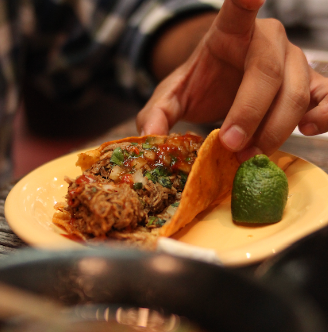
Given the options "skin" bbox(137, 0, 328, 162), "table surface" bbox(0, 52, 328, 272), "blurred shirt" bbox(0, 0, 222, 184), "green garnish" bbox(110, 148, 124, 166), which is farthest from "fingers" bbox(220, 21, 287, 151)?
"blurred shirt" bbox(0, 0, 222, 184)

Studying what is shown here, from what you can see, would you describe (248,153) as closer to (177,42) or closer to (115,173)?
(115,173)

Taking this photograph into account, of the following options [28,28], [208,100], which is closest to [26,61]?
[28,28]

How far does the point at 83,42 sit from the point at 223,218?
111 inches

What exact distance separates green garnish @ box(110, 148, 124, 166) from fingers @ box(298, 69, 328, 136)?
933 mm

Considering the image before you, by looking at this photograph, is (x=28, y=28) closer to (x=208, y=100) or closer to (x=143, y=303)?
(x=208, y=100)

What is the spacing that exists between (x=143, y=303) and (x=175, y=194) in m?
1.02

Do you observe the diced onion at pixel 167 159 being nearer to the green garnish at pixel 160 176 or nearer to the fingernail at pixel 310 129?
the green garnish at pixel 160 176

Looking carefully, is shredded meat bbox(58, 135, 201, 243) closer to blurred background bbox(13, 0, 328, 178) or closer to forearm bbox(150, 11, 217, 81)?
blurred background bbox(13, 0, 328, 178)

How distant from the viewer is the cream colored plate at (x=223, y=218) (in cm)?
113

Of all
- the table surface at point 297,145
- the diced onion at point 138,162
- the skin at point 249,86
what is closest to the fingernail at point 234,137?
the skin at point 249,86

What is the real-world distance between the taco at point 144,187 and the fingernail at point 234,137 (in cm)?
5

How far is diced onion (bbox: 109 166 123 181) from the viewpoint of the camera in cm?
153

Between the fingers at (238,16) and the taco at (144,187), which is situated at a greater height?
the fingers at (238,16)

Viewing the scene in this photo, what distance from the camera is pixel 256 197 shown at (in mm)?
1445
